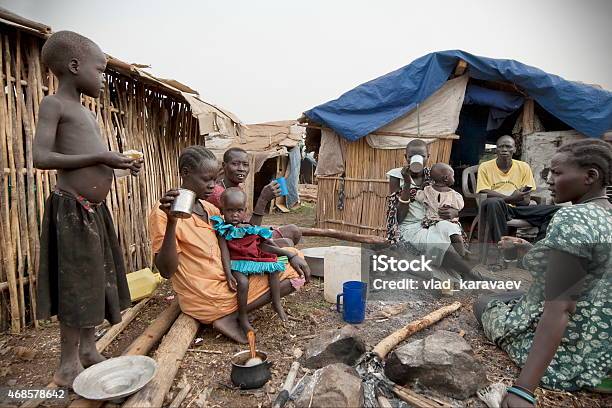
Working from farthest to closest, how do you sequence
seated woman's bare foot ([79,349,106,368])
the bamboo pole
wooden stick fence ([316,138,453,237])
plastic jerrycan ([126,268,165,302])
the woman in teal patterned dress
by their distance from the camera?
1. wooden stick fence ([316,138,453,237])
2. plastic jerrycan ([126,268,165,302])
3. the bamboo pole
4. seated woman's bare foot ([79,349,106,368])
5. the woman in teal patterned dress

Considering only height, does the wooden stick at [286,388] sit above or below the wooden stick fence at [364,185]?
below

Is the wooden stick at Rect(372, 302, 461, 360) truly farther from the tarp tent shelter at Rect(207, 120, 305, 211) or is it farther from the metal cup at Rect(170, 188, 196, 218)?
the tarp tent shelter at Rect(207, 120, 305, 211)

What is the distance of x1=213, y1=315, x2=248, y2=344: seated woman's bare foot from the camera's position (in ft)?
8.62

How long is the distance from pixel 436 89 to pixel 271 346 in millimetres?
5100

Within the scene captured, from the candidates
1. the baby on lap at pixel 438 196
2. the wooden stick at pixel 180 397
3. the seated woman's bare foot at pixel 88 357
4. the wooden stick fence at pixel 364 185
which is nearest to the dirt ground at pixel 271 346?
the wooden stick at pixel 180 397

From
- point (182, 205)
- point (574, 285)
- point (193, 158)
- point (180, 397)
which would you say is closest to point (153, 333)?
point (180, 397)

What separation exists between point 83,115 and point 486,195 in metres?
4.76

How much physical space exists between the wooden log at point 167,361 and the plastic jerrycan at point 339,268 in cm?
124

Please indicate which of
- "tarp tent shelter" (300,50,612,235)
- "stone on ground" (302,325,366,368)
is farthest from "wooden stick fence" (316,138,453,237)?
"stone on ground" (302,325,366,368)

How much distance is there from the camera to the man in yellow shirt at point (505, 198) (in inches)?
181

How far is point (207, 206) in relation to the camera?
9.68ft

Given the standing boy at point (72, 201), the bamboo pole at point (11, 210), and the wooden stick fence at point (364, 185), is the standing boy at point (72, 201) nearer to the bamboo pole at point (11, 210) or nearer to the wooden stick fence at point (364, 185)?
the bamboo pole at point (11, 210)

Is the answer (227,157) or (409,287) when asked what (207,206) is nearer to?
(227,157)

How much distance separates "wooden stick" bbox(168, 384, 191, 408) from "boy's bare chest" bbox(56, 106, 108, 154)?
142 cm
